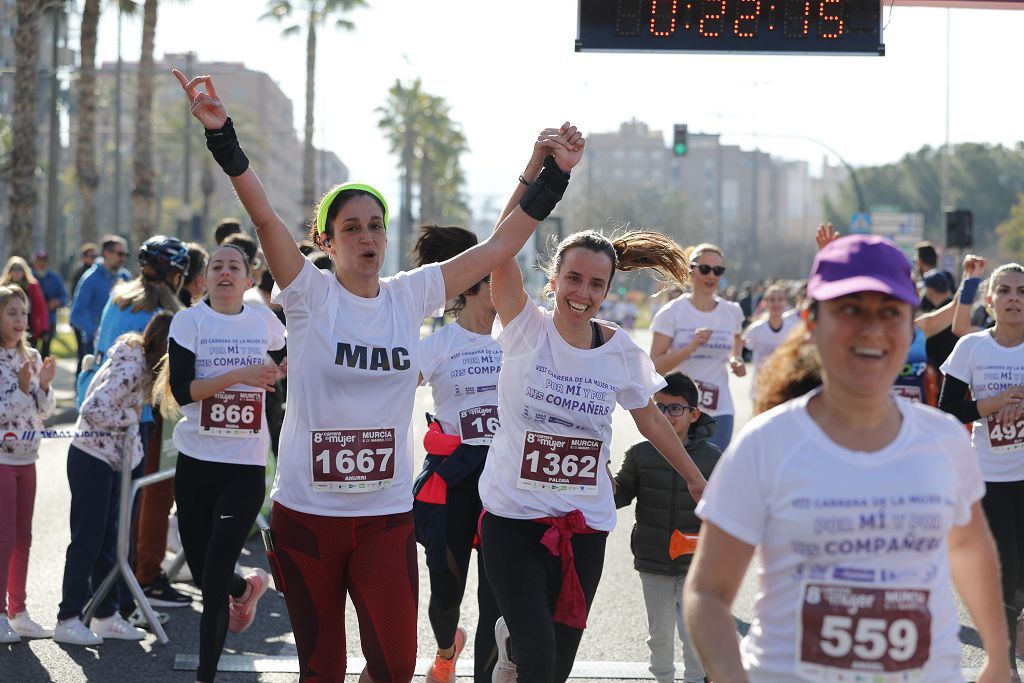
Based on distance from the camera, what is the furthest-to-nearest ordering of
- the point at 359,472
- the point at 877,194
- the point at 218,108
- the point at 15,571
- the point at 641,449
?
the point at 877,194 < the point at 15,571 < the point at 641,449 < the point at 359,472 < the point at 218,108

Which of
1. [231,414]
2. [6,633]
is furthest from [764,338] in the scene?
[6,633]

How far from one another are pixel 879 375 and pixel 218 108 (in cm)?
246

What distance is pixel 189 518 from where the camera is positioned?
6.55 m

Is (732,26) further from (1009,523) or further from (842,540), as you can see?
(842,540)

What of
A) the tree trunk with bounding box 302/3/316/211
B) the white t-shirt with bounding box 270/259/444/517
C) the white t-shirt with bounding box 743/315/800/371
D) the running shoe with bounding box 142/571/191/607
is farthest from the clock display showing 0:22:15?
the tree trunk with bounding box 302/3/316/211

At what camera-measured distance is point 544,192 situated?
16.3 feet

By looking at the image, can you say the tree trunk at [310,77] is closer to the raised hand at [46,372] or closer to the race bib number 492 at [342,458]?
the raised hand at [46,372]

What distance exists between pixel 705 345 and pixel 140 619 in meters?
4.43

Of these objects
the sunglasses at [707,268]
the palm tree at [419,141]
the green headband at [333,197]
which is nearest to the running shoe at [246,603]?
the green headband at [333,197]

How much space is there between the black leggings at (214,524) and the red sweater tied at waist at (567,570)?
1.72 m

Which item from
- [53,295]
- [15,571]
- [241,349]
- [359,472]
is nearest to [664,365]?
[241,349]

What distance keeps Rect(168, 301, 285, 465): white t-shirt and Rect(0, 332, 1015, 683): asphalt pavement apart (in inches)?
45.5

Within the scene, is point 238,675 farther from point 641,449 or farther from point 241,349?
point 641,449

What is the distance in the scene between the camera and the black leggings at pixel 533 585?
503 cm
